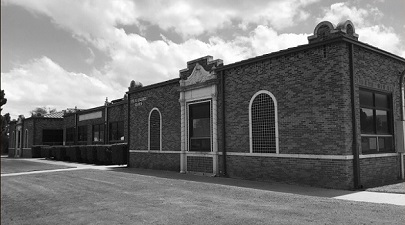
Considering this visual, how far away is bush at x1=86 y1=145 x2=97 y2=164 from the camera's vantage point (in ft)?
Result: 75.9

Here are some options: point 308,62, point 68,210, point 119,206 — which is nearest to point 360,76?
point 308,62

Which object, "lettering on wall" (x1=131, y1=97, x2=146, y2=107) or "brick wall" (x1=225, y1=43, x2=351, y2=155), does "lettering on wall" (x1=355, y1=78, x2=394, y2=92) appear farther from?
"lettering on wall" (x1=131, y1=97, x2=146, y2=107)

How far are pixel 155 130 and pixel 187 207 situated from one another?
36.6 ft

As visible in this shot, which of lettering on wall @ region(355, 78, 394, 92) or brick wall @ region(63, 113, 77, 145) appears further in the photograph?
brick wall @ region(63, 113, 77, 145)

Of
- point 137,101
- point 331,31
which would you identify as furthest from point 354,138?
point 137,101

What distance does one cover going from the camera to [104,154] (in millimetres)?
22078

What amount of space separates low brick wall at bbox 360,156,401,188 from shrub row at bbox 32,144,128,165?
15.0 m

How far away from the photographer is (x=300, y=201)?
7.97 m

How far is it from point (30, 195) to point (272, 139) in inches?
324

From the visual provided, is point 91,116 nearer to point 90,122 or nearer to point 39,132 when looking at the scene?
point 90,122

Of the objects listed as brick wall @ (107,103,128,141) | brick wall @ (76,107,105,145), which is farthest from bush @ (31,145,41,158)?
brick wall @ (107,103,128,141)

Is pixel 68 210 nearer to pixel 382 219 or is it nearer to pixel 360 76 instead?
pixel 382 219

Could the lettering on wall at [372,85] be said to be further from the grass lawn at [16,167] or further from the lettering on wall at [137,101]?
the lettering on wall at [137,101]

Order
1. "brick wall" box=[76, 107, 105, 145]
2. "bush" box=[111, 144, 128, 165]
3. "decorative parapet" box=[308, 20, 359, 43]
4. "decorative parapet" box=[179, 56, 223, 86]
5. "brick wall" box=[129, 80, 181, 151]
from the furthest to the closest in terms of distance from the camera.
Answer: "brick wall" box=[76, 107, 105, 145], "bush" box=[111, 144, 128, 165], "brick wall" box=[129, 80, 181, 151], "decorative parapet" box=[179, 56, 223, 86], "decorative parapet" box=[308, 20, 359, 43]
